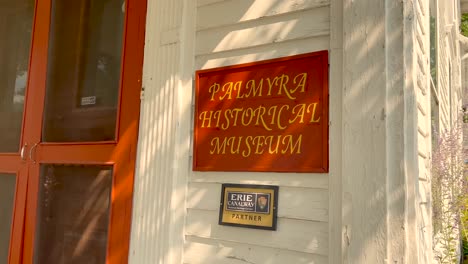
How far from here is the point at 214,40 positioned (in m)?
1.86

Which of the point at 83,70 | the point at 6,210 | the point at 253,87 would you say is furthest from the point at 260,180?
the point at 6,210

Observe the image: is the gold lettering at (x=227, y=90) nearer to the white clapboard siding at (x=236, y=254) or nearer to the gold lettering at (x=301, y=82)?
the gold lettering at (x=301, y=82)

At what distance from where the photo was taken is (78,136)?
226 centimetres

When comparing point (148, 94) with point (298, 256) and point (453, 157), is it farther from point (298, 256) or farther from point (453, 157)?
point (453, 157)

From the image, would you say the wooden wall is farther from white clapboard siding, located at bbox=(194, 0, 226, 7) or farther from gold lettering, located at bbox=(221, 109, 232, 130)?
gold lettering, located at bbox=(221, 109, 232, 130)

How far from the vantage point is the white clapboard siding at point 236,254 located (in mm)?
1522

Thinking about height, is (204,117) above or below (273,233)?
above

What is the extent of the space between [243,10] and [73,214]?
147 cm

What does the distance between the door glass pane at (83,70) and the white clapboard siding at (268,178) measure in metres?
0.67

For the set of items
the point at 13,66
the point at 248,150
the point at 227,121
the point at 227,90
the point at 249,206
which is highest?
the point at 13,66

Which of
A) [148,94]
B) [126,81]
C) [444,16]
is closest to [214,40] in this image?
[148,94]

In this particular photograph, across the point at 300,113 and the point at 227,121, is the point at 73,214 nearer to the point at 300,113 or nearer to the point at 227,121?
the point at 227,121

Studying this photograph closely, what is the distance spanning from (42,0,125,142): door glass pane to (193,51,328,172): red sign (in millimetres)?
641

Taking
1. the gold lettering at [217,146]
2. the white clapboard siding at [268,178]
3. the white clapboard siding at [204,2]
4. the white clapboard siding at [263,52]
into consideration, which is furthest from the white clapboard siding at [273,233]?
the white clapboard siding at [204,2]
